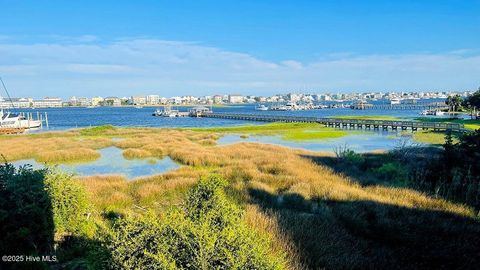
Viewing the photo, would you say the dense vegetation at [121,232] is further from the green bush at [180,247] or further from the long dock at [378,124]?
the long dock at [378,124]

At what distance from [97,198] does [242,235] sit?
1267 cm

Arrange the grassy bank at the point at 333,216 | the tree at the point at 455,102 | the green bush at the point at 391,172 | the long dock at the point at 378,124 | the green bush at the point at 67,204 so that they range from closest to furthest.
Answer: the grassy bank at the point at 333,216 < the green bush at the point at 67,204 < the green bush at the point at 391,172 < the long dock at the point at 378,124 < the tree at the point at 455,102

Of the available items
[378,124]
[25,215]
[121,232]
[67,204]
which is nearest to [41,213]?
[25,215]

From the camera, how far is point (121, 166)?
2942cm

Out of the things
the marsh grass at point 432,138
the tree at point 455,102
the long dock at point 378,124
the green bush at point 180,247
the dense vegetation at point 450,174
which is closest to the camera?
the green bush at point 180,247

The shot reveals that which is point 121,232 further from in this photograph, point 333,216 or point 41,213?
point 333,216

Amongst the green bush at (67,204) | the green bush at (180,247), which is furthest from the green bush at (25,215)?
the green bush at (180,247)

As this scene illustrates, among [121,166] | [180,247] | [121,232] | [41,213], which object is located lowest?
[121,166]

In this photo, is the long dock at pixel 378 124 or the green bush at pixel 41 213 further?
the long dock at pixel 378 124

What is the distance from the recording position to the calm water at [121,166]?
26.7 m

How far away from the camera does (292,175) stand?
62.5 ft

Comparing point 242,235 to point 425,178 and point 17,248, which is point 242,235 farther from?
point 425,178

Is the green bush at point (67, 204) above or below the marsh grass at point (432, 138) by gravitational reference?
above

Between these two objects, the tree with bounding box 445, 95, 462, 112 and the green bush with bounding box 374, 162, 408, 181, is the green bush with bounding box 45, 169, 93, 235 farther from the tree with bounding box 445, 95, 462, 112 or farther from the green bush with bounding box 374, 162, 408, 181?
the tree with bounding box 445, 95, 462, 112
